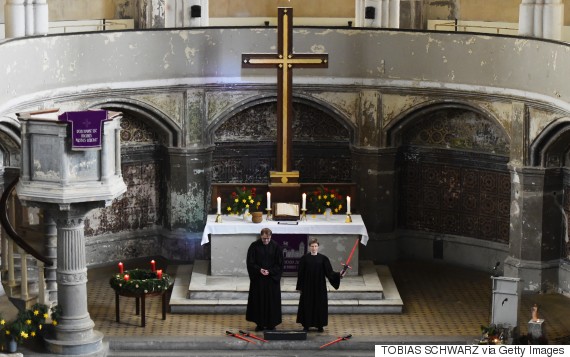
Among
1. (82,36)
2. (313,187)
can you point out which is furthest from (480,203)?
A: (82,36)

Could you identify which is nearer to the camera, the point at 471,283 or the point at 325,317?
the point at 325,317

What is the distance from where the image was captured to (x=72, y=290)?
21.4 meters

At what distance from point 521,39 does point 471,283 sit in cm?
415

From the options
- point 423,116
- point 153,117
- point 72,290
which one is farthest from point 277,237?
point 72,290

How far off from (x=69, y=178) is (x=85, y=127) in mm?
717

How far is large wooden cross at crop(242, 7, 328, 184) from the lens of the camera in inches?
984

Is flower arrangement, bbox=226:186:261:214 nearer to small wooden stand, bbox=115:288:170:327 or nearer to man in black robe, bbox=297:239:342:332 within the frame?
small wooden stand, bbox=115:288:170:327

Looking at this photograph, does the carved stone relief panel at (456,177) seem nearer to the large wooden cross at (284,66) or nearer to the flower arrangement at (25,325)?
the large wooden cross at (284,66)

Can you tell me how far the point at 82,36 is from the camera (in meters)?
24.8

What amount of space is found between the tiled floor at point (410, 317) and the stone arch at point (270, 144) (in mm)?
2766

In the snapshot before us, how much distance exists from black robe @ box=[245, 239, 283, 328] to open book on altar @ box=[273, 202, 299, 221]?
6.40 feet

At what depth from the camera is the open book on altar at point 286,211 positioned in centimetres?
2442

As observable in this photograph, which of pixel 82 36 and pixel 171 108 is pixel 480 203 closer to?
pixel 171 108

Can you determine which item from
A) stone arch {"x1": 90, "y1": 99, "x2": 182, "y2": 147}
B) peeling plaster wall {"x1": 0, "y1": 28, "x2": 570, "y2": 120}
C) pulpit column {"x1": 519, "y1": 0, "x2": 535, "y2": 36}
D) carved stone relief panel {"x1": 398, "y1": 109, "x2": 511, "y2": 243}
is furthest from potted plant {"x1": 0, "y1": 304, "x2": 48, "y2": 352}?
pulpit column {"x1": 519, "y1": 0, "x2": 535, "y2": 36}
